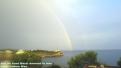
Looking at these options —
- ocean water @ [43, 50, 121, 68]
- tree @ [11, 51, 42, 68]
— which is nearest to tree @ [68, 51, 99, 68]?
ocean water @ [43, 50, 121, 68]

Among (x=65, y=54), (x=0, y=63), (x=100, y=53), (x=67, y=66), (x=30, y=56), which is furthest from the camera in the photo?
(x=65, y=54)

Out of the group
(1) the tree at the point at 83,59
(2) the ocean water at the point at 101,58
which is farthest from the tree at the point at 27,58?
(1) the tree at the point at 83,59

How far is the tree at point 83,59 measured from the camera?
1149 cm

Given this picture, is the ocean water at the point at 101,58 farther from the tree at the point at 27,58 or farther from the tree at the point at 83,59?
the tree at the point at 27,58

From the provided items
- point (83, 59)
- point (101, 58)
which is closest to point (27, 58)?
point (83, 59)

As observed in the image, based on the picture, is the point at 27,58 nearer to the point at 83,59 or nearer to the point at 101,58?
the point at 83,59

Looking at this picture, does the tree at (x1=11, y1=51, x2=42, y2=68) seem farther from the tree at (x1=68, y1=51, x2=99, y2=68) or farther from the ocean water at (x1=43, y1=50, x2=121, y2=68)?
the tree at (x1=68, y1=51, x2=99, y2=68)

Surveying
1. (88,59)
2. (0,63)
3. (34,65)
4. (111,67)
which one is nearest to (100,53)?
(88,59)

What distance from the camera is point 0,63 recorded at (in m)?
8.98

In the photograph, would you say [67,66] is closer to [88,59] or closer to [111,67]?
[88,59]

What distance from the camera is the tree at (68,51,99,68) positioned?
37.7 feet

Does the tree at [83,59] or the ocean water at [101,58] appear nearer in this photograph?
the ocean water at [101,58]

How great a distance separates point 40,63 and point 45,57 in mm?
780

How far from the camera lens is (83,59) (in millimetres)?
11688
